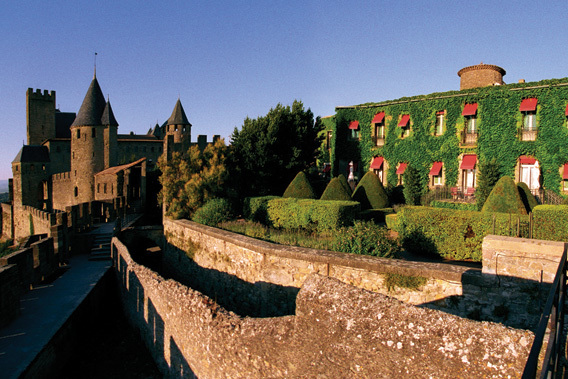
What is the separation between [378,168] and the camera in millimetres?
26156

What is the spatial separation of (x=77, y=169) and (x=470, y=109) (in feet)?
114

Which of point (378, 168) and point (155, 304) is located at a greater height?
point (378, 168)

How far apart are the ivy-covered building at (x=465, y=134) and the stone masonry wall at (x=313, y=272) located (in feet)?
54.2

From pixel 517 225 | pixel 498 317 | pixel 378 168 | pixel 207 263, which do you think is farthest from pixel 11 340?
pixel 378 168

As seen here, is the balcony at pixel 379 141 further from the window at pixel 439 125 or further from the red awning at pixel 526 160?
the red awning at pixel 526 160

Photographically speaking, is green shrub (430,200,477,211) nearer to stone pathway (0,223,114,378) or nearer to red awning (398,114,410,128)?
red awning (398,114,410,128)

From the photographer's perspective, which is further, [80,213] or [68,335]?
[80,213]

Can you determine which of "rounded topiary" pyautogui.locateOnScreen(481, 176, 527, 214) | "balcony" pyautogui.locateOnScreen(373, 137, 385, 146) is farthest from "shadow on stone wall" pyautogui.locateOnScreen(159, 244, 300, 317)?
"balcony" pyautogui.locateOnScreen(373, 137, 385, 146)

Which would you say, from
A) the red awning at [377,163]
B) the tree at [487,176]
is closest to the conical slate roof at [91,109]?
the red awning at [377,163]

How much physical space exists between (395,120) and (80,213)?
21.3m

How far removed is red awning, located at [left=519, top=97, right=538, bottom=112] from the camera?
66.8 feet

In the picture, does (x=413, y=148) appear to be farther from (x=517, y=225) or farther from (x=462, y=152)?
(x=517, y=225)

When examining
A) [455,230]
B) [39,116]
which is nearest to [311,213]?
[455,230]

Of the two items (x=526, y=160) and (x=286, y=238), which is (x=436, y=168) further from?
(x=286, y=238)
